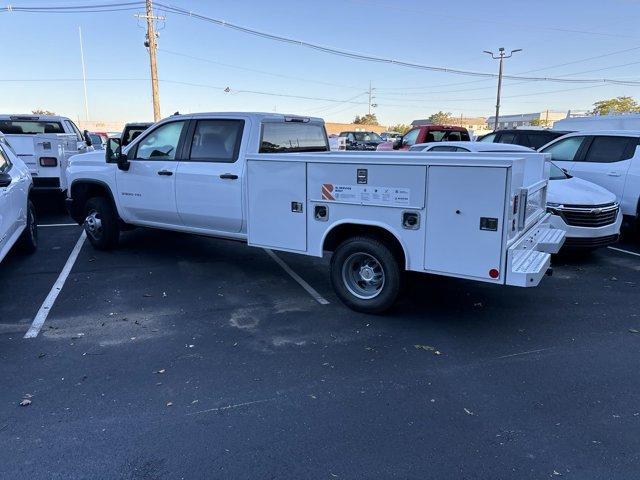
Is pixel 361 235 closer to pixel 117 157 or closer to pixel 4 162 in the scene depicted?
pixel 117 157

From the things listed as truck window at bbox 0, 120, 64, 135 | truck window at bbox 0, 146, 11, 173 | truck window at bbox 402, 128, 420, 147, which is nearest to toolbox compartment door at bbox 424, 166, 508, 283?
truck window at bbox 0, 146, 11, 173

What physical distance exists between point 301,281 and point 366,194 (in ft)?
6.55

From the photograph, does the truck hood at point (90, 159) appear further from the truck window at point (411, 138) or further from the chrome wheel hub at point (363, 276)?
the truck window at point (411, 138)

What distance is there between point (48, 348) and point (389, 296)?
3.16m

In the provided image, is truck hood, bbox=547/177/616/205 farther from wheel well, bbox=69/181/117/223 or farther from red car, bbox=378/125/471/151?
red car, bbox=378/125/471/151

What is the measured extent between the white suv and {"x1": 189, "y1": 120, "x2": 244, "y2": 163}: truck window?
228 inches

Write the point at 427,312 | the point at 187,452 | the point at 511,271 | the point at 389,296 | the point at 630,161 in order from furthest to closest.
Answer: the point at 630,161 → the point at 427,312 → the point at 389,296 → the point at 511,271 → the point at 187,452

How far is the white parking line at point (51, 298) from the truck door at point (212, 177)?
1681mm

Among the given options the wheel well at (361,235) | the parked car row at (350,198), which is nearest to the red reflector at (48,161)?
the parked car row at (350,198)

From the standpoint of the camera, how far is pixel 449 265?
452 centimetres

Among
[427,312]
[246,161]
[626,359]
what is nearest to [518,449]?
[626,359]

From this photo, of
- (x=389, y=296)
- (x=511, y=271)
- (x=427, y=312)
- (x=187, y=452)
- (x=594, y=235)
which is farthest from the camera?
(x=594, y=235)

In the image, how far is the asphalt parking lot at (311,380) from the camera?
301cm

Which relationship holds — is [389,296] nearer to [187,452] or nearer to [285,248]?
[285,248]
